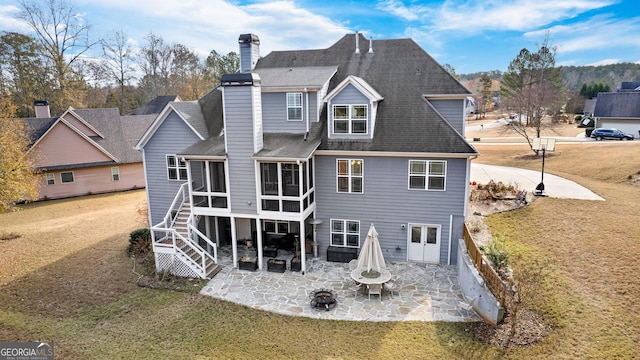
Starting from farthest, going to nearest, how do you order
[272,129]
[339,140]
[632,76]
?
[632,76]
[272,129]
[339,140]

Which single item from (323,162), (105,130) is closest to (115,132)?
(105,130)

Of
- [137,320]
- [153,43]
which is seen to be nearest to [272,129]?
[137,320]

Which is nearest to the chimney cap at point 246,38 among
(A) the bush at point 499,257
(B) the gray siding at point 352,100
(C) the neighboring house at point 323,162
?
(C) the neighboring house at point 323,162

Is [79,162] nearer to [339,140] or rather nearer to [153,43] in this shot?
[339,140]

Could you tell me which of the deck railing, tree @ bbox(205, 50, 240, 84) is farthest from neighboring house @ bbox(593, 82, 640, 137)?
tree @ bbox(205, 50, 240, 84)

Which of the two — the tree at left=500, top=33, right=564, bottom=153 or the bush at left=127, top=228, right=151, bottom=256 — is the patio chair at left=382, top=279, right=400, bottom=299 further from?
the tree at left=500, top=33, right=564, bottom=153

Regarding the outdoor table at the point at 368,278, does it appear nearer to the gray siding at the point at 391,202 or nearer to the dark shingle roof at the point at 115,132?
the gray siding at the point at 391,202
